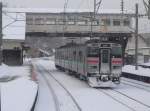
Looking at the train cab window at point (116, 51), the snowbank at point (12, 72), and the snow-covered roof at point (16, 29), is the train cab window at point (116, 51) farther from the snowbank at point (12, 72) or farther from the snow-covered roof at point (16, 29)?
the snow-covered roof at point (16, 29)

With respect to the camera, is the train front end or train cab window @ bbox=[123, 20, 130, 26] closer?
the train front end

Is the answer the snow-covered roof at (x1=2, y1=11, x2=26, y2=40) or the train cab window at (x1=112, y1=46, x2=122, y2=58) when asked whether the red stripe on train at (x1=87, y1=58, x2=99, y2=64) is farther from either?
the snow-covered roof at (x1=2, y1=11, x2=26, y2=40)

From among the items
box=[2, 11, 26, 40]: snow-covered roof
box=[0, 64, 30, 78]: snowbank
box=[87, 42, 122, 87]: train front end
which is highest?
box=[2, 11, 26, 40]: snow-covered roof

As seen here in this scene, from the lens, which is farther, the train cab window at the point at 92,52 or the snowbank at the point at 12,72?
the snowbank at the point at 12,72

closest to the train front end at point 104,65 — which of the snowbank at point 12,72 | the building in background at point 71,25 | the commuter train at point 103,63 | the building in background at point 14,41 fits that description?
the commuter train at point 103,63

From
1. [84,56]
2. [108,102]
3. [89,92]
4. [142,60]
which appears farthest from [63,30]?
[108,102]

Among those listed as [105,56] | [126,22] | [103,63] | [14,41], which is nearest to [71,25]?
[14,41]

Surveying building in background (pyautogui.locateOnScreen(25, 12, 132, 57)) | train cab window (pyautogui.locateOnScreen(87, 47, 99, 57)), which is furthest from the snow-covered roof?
train cab window (pyautogui.locateOnScreen(87, 47, 99, 57))

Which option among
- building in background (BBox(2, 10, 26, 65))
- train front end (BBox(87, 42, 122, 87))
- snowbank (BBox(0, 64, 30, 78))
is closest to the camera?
train front end (BBox(87, 42, 122, 87))

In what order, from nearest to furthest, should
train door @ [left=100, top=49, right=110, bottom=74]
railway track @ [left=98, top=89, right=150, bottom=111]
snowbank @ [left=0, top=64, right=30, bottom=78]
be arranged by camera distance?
railway track @ [left=98, top=89, right=150, bottom=111] → train door @ [left=100, top=49, right=110, bottom=74] → snowbank @ [left=0, top=64, right=30, bottom=78]

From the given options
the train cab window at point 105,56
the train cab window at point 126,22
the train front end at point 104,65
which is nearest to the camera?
the train front end at point 104,65

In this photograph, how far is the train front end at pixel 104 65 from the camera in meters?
30.5

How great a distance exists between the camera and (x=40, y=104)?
70.7 ft

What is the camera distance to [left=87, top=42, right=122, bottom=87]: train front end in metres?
30.5
